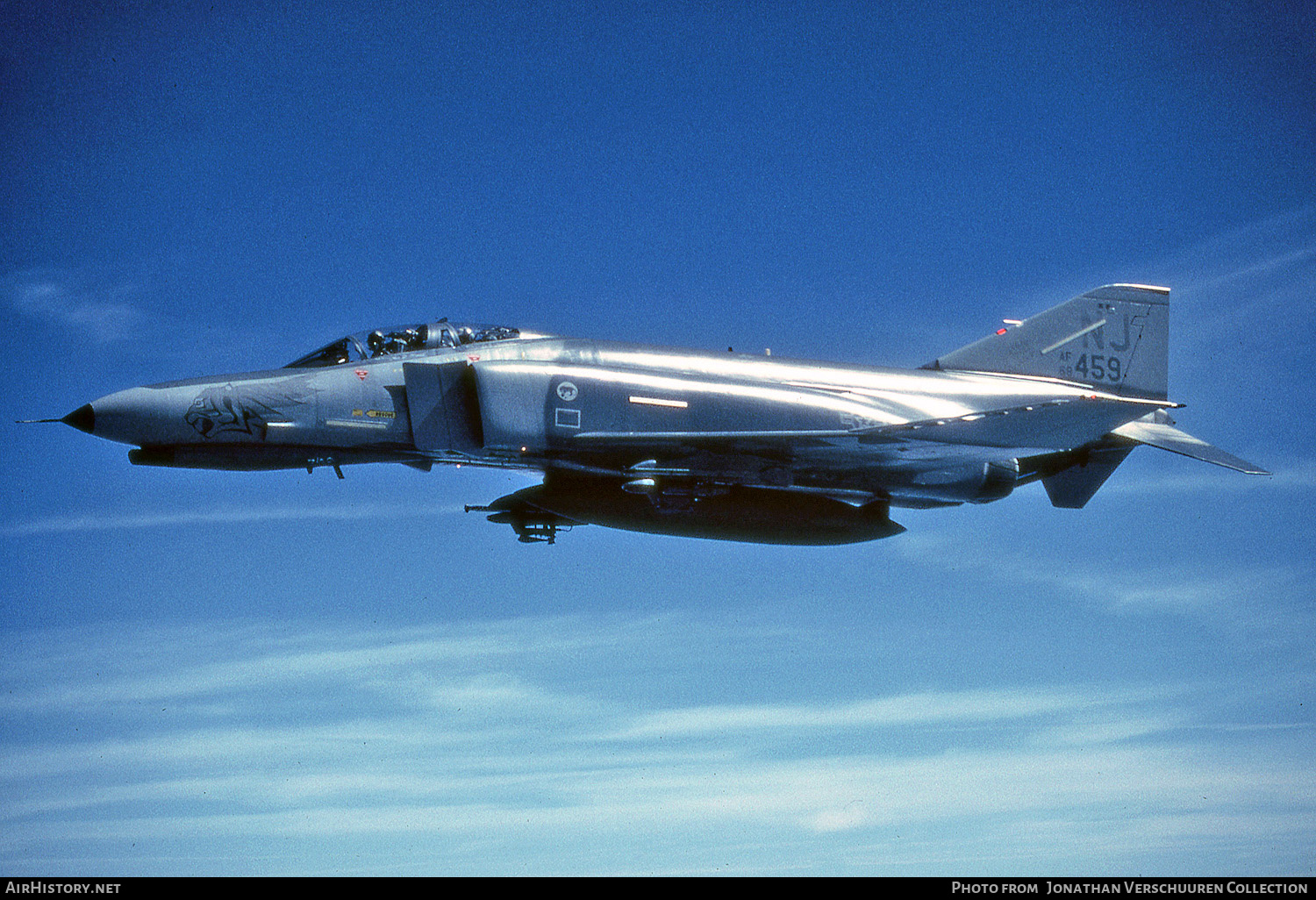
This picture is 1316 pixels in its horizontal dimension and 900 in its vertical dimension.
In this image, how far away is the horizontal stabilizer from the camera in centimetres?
1692

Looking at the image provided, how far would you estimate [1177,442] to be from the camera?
57.7ft

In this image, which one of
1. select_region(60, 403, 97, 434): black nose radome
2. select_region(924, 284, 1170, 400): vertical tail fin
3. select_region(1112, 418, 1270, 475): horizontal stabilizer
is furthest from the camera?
select_region(924, 284, 1170, 400): vertical tail fin

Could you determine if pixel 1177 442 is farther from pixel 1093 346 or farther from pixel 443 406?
pixel 443 406

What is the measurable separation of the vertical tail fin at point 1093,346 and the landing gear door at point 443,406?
28.0 feet

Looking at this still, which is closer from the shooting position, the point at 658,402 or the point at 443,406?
the point at 443,406

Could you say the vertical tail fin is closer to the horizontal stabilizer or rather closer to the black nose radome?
the horizontal stabilizer

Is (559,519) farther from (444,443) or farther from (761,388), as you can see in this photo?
(761,388)

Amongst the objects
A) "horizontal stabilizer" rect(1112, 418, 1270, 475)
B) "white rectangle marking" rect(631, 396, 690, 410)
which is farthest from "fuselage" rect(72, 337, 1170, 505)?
"horizontal stabilizer" rect(1112, 418, 1270, 475)

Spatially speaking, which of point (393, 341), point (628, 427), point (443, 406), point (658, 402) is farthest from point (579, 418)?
point (393, 341)

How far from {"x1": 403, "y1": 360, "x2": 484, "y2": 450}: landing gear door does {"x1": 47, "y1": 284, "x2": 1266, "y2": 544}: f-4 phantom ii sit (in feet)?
0.08

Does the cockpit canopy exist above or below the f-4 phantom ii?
above

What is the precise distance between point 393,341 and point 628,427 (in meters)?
3.73
